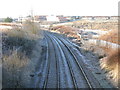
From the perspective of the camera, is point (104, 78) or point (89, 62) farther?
point (89, 62)

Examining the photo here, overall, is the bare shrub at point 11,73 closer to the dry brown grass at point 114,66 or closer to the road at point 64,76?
the road at point 64,76

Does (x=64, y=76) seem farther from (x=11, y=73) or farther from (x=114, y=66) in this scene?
(x=11, y=73)

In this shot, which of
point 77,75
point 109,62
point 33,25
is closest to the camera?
point 77,75

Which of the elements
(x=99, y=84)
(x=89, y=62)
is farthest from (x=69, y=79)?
(x=89, y=62)

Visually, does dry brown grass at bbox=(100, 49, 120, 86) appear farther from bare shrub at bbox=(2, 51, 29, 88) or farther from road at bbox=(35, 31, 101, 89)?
bare shrub at bbox=(2, 51, 29, 88)

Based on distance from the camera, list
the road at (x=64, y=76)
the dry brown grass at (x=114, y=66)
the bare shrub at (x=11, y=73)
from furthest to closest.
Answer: the dry brown grass at (x=114, y=66), the road at (x=64, y=76), the bare shrub at (x=11, y=73)

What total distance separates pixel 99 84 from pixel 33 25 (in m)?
29.1

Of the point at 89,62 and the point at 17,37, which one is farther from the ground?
the point at 17,37

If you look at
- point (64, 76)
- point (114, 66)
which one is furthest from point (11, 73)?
point (114, 66)

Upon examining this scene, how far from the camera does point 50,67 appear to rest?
19.3 m

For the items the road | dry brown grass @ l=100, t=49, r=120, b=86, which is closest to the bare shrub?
the road

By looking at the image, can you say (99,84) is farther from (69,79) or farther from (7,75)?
(7,75)

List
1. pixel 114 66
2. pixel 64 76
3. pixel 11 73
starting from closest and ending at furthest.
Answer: pixel 11 73 → pixel 64 76 → pixel 114 66

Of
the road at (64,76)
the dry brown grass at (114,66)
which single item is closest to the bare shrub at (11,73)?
the road at (64,76)
